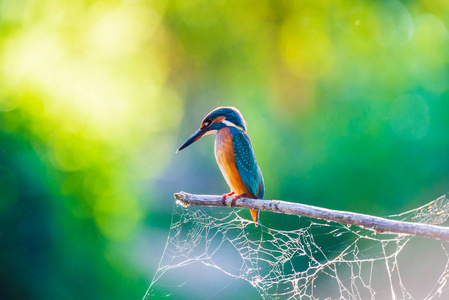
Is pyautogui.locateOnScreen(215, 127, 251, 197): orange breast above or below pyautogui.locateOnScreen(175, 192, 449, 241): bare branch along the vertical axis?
above

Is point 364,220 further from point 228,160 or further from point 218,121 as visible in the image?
point 218,121

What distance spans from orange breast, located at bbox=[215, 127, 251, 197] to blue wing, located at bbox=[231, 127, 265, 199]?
20mm

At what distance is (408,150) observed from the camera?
4266mm

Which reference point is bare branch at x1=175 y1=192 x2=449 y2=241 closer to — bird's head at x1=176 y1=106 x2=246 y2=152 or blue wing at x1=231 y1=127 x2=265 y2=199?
blue wing at x1=231 y1=127 x2=265 y2=199

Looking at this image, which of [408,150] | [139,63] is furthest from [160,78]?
[408,150]

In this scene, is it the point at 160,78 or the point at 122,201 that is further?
the point at 160,78

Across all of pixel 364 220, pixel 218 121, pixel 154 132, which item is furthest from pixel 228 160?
pixel 154 132

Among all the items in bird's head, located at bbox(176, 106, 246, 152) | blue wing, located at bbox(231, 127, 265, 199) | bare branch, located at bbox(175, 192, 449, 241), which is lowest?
bare branch, located at bbox(175, 192, 449, 241)

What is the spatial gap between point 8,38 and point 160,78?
198cm

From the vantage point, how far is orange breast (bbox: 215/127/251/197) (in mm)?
1782

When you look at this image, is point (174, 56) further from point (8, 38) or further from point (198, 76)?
point (8, 38)

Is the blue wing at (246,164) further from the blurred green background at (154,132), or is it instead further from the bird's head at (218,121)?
the blurred green background at (154,132)

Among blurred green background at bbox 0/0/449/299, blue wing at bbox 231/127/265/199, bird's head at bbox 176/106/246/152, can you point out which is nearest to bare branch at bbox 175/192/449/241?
blue wing at bbox 231/127/265/199

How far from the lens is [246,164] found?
1787 mm
